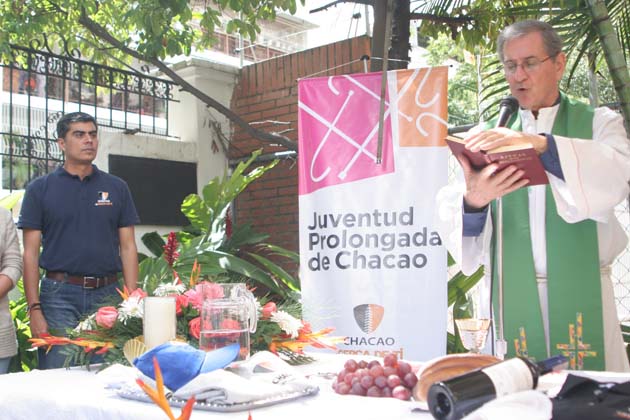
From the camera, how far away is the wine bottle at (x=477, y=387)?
3.90 ft

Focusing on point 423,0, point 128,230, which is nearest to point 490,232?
point 128,230

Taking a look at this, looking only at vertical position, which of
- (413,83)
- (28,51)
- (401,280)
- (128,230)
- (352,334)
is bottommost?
(352,334)

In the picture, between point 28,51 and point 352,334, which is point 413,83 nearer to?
point 352,334

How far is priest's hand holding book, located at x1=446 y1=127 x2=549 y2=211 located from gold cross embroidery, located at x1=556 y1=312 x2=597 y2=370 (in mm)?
537

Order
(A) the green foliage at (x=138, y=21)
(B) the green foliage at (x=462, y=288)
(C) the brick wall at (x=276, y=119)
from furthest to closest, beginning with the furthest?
1. (C) the brick wall at (x=276, y=119)
2. (A) the green foliage at (x=138, y=21)
3. (B) the green foliage at (x=462, y=288)

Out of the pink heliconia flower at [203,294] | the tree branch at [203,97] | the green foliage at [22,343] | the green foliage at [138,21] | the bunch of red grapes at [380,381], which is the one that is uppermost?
the green foliage at [138,21]

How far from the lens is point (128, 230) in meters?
4.21

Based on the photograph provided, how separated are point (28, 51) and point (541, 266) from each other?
14.9 feet

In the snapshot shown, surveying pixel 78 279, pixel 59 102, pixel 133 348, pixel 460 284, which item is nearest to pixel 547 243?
pixel 133 348

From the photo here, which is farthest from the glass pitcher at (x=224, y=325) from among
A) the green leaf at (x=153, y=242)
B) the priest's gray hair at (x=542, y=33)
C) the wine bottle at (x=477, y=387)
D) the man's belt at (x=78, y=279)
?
the green leaf at (x=153, y=242)

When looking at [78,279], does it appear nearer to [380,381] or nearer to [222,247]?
[222,247]

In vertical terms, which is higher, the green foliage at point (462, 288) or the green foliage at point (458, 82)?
the green foliage at point (458, 82)

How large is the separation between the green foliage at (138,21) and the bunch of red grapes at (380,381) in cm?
332

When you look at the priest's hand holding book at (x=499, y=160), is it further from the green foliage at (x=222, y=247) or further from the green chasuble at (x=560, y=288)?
the green foliage at (x=222, y=247)
